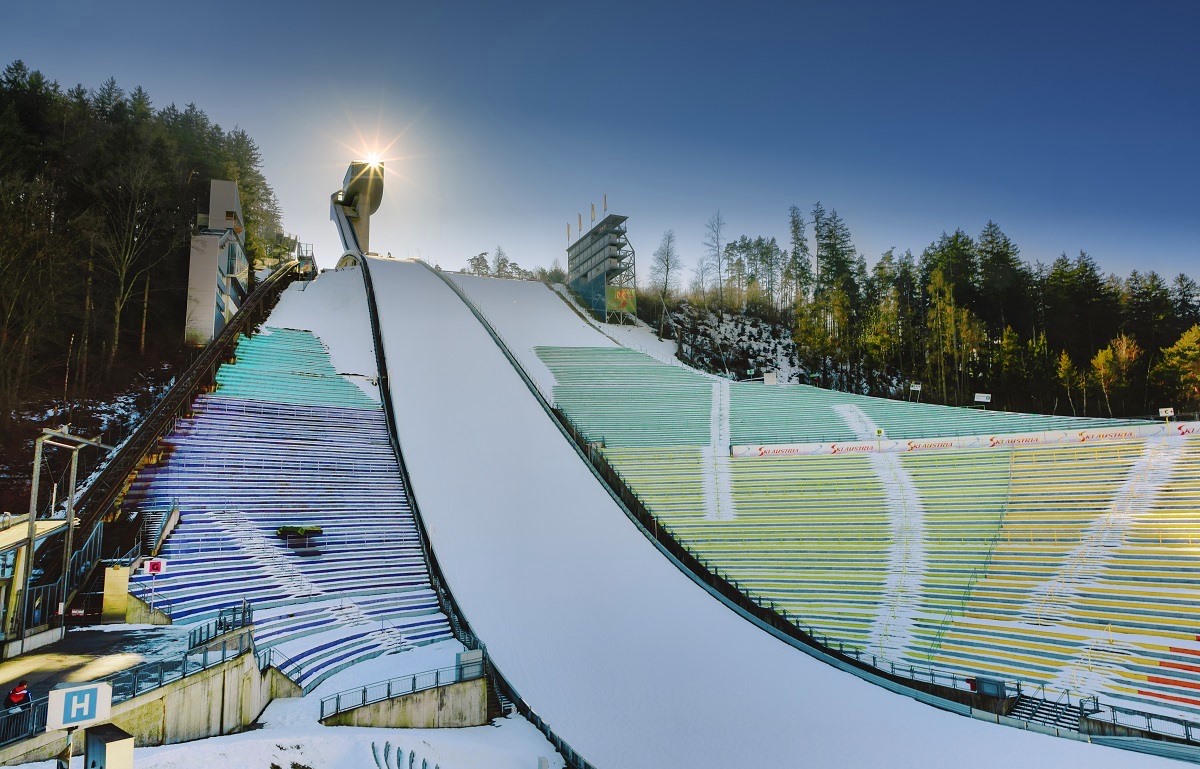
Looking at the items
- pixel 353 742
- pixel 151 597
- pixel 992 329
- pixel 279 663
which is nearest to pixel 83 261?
pixel 151 597

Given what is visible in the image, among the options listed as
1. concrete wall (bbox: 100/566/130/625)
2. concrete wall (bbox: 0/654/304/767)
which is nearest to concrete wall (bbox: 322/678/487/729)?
concrete wall (bbox: 0/654/304/767)

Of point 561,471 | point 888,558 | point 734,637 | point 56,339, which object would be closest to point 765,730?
point 734,637

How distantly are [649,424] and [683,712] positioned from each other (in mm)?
12680

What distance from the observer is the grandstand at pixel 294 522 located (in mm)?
11820

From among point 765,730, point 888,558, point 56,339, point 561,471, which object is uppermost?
point 56,339

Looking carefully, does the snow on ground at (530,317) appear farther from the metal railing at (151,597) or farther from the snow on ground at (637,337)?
the metal railing at (151,597)

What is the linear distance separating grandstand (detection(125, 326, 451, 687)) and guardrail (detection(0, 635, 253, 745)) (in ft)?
7.67

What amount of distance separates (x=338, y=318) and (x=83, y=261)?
10.4 metres

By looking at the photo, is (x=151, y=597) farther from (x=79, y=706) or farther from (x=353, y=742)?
(x=79, y=706)

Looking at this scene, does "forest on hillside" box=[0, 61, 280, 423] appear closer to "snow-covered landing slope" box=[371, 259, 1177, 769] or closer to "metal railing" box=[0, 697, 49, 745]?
"snow-covered landing slope" box=[371, 259, 1177, 769]

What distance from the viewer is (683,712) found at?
34.6ft

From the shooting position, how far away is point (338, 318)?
2939 cm

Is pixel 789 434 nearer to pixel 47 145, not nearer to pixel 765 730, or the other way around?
pixel 765 730

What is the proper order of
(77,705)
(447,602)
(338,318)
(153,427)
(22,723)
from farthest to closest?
(338,318) < (153,427) < (447,602) < (22,723) < (77,705)
